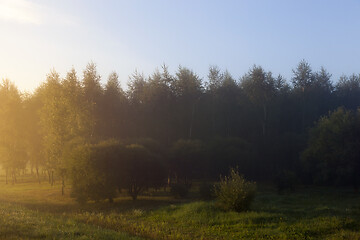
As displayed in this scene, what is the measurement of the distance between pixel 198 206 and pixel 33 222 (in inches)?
453

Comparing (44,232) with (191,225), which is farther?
(191,225)

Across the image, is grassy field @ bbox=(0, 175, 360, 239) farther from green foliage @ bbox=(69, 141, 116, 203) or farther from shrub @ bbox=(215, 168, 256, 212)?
green foliage @ bbox=(69, 141, 116, 203)

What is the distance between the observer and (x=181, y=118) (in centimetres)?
6094

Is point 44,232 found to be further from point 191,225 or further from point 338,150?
point 338,150

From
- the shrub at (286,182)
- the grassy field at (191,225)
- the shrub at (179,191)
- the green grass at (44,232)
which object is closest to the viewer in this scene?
the green grass at (44,232)

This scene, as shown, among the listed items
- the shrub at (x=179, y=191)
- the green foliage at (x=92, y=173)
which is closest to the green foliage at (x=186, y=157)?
the shrub at (x=179, y=191)

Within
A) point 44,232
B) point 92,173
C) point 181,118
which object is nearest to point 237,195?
point 44,232

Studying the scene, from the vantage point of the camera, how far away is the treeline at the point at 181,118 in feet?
150

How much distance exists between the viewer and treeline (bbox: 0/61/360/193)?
150 ft

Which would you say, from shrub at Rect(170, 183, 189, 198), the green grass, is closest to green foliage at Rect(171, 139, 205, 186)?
shrub at Rect(170, 183, 189, 198)

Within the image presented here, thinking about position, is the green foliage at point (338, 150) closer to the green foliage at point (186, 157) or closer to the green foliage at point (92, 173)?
the green foliage at point (186, 157)

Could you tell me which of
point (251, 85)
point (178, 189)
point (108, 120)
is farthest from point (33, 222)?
point (251, 85)

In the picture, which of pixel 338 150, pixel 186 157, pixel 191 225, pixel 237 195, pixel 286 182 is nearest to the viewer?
pixel 191 225

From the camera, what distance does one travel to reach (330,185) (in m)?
51.9
